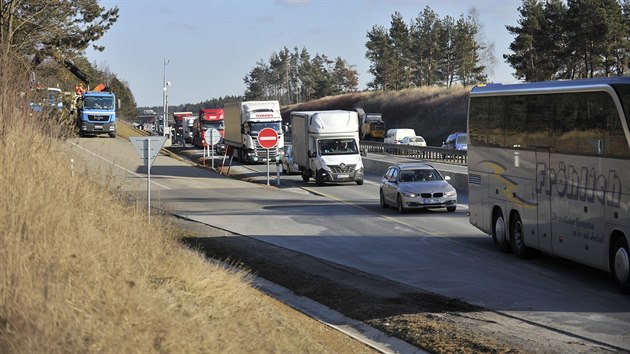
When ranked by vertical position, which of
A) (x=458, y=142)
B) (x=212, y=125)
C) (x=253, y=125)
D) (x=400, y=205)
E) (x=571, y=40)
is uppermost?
(x=571, y=40)

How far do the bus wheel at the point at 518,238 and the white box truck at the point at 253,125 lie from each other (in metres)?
35.6

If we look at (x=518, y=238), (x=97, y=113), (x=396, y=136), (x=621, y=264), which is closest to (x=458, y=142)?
(x=396, y=136)

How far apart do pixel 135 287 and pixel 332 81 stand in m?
158

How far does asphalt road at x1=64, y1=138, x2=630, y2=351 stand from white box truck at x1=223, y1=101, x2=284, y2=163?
551 inches

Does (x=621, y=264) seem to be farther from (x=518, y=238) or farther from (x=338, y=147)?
(x=338, y=147)

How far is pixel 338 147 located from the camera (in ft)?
139

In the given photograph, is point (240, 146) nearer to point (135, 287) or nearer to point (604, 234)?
A: point (604, 234)

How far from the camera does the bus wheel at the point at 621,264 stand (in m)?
14.5

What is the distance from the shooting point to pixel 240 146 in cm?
5806

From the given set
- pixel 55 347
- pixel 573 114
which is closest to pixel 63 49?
pixel 573 114

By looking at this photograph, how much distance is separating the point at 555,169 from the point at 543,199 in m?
0.90

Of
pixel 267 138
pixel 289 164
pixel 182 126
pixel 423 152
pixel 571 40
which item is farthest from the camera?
pixel 182 126

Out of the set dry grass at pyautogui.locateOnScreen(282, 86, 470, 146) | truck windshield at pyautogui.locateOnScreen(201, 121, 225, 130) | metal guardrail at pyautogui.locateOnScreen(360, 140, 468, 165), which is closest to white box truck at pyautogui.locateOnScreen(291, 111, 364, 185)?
metal guardrail at pyautogui.locateOnScreen(360, 140, 468, 165)

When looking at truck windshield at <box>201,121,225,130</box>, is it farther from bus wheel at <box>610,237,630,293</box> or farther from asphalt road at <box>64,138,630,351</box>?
bus wheel at <box>610,237,630,293</box>
